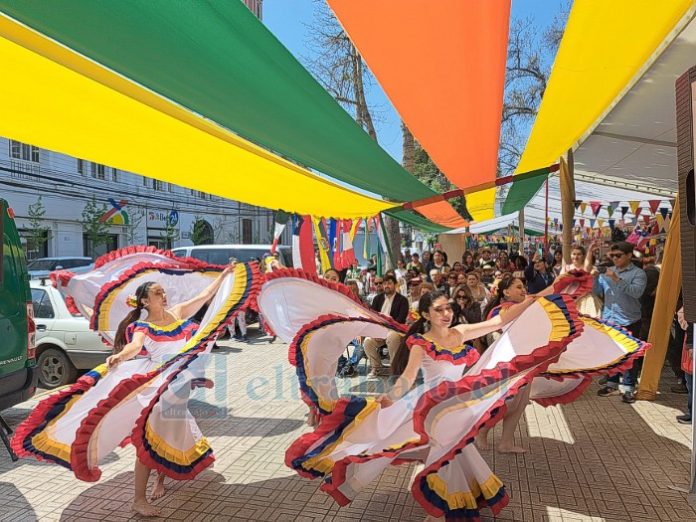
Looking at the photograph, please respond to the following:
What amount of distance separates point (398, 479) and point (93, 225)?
25.6m

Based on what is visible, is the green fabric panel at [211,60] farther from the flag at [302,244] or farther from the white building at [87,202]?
the white building at [87,202]

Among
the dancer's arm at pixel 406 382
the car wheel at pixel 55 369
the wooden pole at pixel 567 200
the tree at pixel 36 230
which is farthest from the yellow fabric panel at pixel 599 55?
the tree at pixel 36 230

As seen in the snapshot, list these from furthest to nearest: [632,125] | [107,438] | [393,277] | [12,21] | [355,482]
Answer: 1. [393,277]
2. [632,125]
3. [107,438]
4. [355,482]
5. [12,21]

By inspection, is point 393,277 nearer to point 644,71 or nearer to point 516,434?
point 516,434

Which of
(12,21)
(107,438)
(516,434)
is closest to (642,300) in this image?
(516,434)

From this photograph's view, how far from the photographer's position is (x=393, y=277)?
7.09 m

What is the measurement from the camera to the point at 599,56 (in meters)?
3.40

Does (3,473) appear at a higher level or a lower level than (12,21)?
lower

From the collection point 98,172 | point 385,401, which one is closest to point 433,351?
point 385,401

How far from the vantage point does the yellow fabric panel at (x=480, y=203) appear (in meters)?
8.76

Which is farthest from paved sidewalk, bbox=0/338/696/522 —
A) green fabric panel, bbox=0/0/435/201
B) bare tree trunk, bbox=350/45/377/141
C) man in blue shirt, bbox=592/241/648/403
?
bare tree trunk, bbox=350/45/377/141

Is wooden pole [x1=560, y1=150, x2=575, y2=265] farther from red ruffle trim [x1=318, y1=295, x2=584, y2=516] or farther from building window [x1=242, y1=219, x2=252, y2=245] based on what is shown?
building window [x1=242, y1=219, x2=252, y2=245]

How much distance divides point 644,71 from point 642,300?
3.06 metres

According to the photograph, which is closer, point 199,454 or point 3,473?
point 199,454
